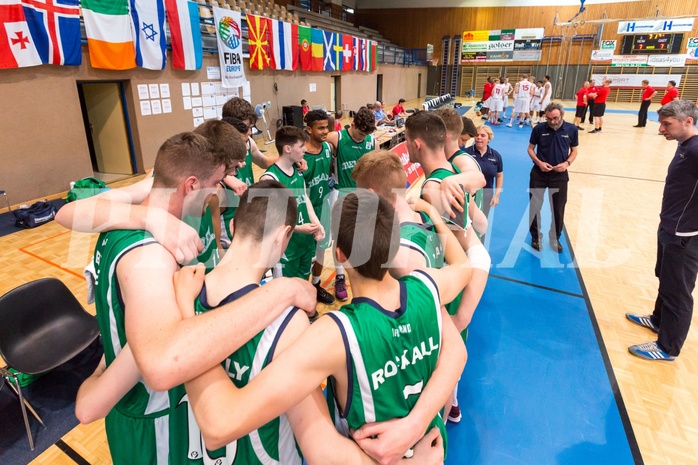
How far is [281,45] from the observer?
15680 millimetres

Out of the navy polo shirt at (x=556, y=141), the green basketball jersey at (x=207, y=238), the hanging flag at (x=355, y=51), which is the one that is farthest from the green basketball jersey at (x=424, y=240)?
the hanging flag at (x=355, y=51)

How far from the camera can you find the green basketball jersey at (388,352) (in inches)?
54.9

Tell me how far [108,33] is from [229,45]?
452cm

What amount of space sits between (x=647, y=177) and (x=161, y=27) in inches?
542

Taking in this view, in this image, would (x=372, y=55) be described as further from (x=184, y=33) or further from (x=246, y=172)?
(x=246, y=172)

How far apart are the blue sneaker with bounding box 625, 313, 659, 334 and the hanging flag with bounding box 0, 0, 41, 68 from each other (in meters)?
11.2

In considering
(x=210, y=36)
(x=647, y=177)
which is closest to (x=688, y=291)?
(x=647, y=177)

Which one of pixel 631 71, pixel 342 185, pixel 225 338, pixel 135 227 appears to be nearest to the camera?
pixel 225 338

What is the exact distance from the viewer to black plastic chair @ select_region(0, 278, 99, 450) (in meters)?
3.10

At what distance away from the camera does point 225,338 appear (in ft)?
4.13

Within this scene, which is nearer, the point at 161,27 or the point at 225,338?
the point at 225,338

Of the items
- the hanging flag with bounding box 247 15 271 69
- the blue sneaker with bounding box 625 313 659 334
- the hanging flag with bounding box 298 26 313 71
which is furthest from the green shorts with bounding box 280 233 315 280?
the hanging flag with bounding box 298 26 313 71

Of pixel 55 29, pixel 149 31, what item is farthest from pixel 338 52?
pixel 55 29

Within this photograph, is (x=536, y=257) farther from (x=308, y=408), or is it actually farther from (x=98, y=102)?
(x=98, y=102)
